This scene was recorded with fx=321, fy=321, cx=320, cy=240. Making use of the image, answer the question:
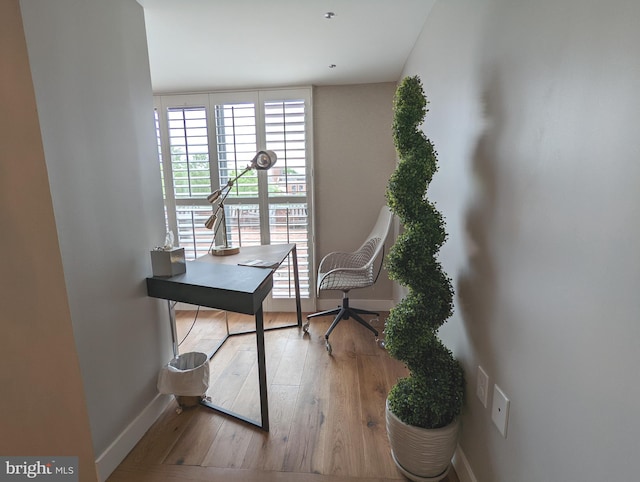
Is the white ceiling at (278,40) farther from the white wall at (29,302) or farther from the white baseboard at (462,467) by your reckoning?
the white baseboard at (462,467)

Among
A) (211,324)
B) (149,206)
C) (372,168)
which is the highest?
(372,168)

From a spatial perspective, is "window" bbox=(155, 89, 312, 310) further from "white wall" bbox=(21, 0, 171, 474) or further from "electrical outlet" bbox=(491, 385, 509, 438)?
"electrical outlet" bbox=(491, 385, 509, 438)

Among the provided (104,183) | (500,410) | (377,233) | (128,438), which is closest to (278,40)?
(104,183)

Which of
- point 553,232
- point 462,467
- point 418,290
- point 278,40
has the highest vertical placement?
point 278,40

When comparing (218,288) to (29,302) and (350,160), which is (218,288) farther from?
(350,160)

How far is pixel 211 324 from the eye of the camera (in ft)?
10.7

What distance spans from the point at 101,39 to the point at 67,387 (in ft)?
5.31

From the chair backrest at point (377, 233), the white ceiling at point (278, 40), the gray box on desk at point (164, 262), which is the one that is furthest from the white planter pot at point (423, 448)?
the white ceiling at point (278, 40)

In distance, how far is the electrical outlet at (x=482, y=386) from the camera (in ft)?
4.01

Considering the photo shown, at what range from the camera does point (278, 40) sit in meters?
2.21

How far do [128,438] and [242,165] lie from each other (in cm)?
243

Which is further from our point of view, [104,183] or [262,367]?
[262,367]

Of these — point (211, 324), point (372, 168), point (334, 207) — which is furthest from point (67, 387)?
point (372, 168)

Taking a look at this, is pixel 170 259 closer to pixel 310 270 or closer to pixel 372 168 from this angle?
pixel 310 270
